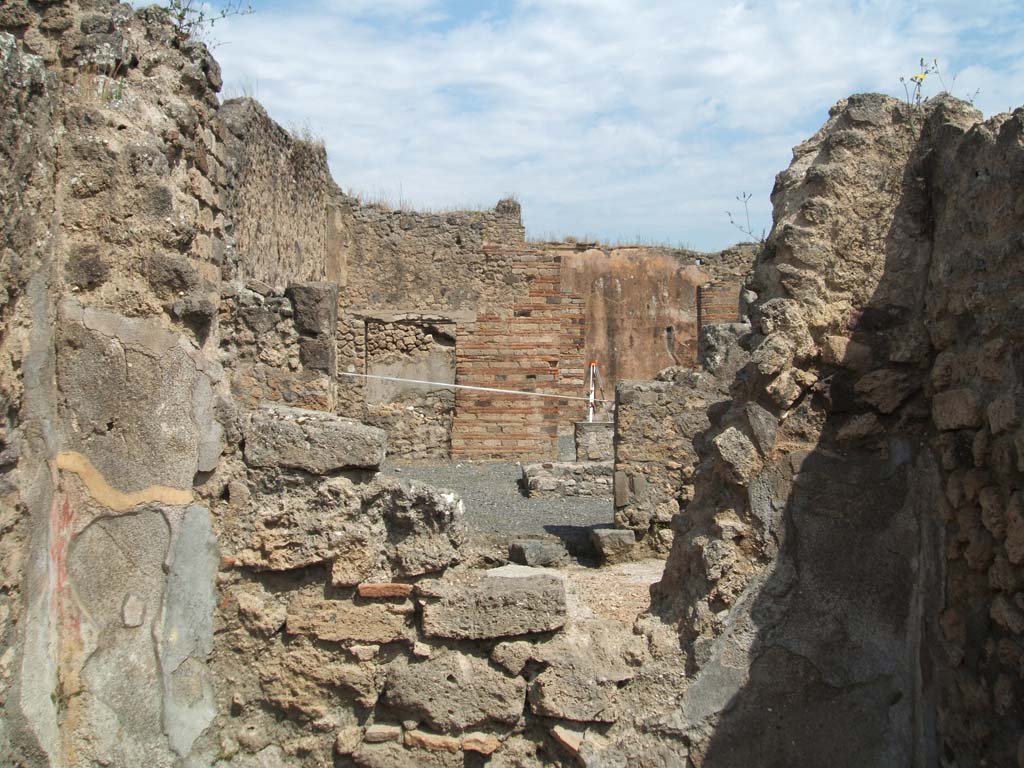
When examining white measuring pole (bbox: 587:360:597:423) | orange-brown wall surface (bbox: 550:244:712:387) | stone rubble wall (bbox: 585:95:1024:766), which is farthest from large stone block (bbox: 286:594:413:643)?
orange-brown wall surface (bbox: 550:244:712:387)

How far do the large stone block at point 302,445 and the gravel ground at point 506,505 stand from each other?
372 centimetres

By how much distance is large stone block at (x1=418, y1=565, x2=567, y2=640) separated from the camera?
3258 mm

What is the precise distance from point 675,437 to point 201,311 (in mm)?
5438

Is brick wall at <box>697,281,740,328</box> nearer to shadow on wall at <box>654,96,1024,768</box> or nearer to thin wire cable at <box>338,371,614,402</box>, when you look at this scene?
thin wire cable at <box>338,371,614,402</box>

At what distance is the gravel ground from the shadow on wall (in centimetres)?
397

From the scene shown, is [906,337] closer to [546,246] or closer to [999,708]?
[999,708]

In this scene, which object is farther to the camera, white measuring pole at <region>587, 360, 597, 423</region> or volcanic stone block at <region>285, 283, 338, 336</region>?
white measuring pole at <region>587, 360, 597, 423</region>

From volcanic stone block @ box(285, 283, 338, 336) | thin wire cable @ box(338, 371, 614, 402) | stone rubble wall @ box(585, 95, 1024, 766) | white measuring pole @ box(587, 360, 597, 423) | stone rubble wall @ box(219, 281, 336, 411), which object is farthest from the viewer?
white measuring pole @ box(587, 360, 597, 423)

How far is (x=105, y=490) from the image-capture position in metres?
3.01

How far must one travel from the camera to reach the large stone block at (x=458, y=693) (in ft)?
10.7

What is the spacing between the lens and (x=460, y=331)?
13695 mm

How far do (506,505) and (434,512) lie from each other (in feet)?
20.7

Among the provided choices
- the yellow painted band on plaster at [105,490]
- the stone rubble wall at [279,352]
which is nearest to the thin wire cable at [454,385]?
the stone rubble wall at [279,352]

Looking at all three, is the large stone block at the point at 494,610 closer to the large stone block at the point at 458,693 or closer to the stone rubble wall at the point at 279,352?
the large stone block at the point at 458,693
